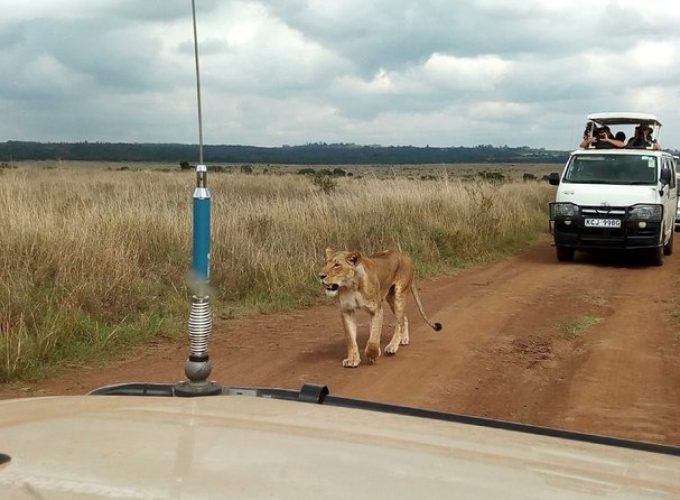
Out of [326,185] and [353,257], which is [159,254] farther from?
[326,185]

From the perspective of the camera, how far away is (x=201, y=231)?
2.79m

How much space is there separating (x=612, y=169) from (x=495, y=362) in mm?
8546

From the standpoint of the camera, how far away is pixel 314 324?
27.7 feet

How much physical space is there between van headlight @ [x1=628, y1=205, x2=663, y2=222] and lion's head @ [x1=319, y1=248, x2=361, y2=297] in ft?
27.5

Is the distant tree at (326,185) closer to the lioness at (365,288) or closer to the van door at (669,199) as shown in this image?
the van door at (669,199)

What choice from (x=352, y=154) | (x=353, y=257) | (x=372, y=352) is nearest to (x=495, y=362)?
(x=372, y=352)

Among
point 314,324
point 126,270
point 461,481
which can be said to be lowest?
point 314,324

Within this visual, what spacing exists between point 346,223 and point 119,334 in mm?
6687

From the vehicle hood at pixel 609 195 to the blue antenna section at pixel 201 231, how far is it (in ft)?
38.0

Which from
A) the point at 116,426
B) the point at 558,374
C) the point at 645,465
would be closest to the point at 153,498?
the point at 116,426

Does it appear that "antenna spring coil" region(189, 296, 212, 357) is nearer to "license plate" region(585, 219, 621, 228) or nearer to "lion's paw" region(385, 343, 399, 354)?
"lion's paw" region(385, 343, 399, 354)

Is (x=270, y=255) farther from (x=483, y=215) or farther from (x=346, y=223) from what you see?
(x=483, y=215)

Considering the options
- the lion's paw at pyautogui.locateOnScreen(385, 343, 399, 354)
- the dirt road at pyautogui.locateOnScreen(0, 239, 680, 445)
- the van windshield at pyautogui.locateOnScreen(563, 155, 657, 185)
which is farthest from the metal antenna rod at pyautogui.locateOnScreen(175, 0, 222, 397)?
the van windshield at pyautogui.locateOnScreen(563, 155, 657, 185)

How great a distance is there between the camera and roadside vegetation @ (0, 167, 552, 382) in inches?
281
